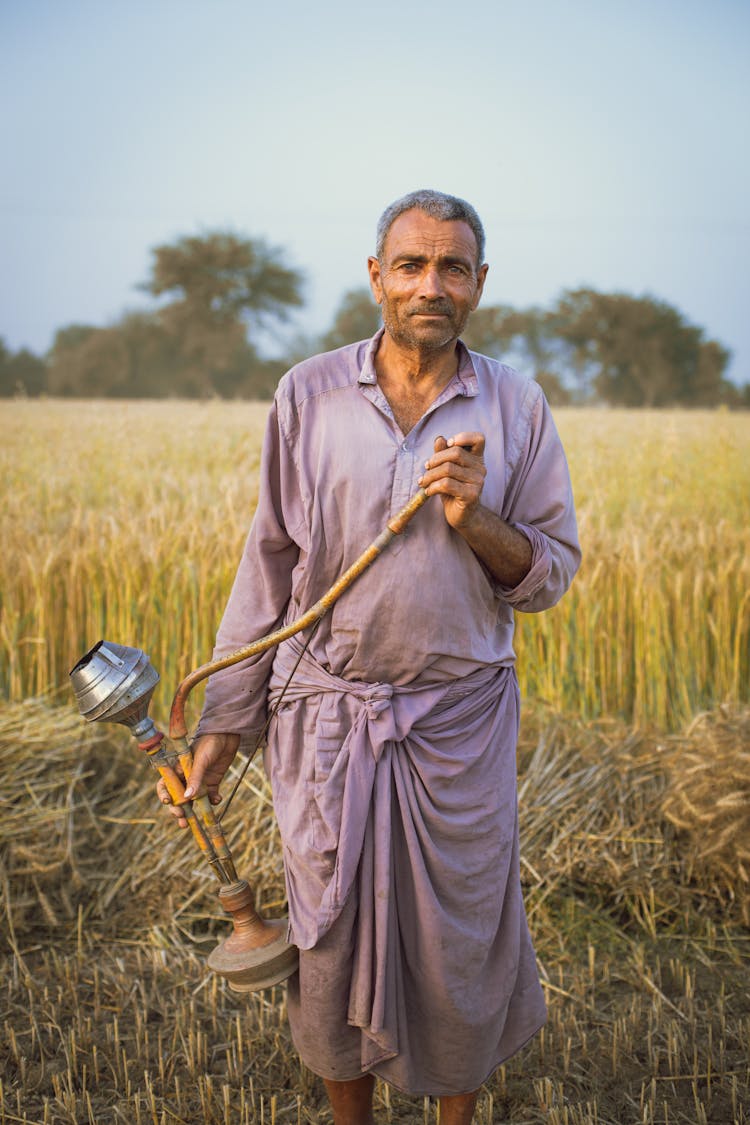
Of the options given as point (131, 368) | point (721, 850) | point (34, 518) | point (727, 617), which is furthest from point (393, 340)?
point (131, 368)

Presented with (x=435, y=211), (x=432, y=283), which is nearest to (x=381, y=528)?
(x=432, y=283)

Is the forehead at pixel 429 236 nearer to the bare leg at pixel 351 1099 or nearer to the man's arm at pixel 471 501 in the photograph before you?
the man's arm at pixel 471 501

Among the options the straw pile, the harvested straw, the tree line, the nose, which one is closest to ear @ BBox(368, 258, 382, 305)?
the nose

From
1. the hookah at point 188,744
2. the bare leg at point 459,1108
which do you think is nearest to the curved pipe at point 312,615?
the hookah at point 188,744

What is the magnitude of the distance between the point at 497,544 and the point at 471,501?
115 millimetres

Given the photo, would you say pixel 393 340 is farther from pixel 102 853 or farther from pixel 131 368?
pixel 131 368

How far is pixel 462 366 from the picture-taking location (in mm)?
1719

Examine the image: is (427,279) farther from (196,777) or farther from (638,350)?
(638,350)

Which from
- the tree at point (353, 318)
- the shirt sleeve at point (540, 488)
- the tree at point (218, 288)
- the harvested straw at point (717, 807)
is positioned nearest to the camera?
the shirt sleeve at point (540, 488)

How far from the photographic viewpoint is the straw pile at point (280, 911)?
209 centimetres

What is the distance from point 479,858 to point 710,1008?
3.73 ft

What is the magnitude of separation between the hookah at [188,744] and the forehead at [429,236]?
0.40 m

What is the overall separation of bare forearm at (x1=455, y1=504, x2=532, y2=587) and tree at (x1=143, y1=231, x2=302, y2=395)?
21.0 metres

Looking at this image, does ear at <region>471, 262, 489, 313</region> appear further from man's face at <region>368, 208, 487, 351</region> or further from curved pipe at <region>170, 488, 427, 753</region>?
curved pipe at <region>170, 488, 427, 753</region>
